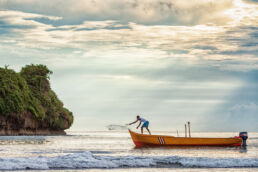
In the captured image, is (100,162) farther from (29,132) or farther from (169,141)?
(29,132)

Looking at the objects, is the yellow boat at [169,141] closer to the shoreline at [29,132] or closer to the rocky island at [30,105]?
the rocky island at [30,105]

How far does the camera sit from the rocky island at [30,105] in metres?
58.9

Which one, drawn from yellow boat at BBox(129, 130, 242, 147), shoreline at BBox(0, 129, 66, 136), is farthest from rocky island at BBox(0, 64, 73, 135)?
yellow boat at BBox(129, 130, 242, 147)

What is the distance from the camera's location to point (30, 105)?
209 feet

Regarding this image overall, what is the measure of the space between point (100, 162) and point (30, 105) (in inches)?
1990

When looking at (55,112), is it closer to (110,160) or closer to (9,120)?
(9,120)

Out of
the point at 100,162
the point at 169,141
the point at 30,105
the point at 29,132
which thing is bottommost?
the point at 29,132

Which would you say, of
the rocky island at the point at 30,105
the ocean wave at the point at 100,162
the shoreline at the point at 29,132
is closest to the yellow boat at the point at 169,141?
the ocean wave at the point at 100,162

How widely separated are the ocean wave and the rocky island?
44.2 m

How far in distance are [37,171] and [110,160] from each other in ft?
12.0

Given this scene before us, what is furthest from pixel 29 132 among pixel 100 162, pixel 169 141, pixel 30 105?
pixel 100 162

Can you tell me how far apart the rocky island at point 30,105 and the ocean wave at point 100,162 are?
145ft

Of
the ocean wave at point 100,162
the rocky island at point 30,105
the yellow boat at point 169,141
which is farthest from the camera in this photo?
the rocky island at point 30,105

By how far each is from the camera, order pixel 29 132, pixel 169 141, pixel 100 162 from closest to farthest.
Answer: pixel 100 162 → pixel 169 141 → pixel 29 132
